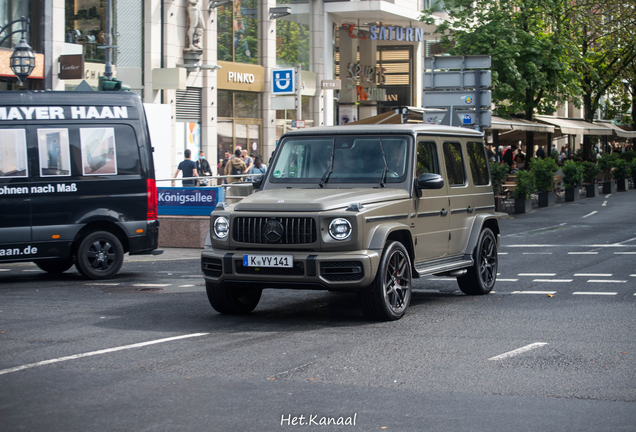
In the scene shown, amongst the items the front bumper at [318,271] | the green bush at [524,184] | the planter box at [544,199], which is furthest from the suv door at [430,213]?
the planter box at [544,199]

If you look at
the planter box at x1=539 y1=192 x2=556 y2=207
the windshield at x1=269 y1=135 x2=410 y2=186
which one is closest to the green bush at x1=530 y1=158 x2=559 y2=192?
the planter box at x1=539 y1=192 x2=556 y2=207

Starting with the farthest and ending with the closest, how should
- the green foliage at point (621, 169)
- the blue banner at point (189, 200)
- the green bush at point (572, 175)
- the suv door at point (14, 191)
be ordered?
the green foliage at point (621, 169) → the green bush at point (572, 175) → the blue banner at point (189, 200) → the suv door at point (14, 191)

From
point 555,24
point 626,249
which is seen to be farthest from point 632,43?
point 626,249

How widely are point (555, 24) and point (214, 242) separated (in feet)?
92.5

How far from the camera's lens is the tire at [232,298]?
8742 millimetres

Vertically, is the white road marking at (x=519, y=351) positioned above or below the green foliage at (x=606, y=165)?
below

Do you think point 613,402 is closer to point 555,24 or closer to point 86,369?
point 86,369

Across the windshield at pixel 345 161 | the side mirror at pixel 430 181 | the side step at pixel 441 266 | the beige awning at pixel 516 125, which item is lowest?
the side step at pixel 441 266

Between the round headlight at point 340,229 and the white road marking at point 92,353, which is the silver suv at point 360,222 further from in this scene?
the white road marking at point 92,353

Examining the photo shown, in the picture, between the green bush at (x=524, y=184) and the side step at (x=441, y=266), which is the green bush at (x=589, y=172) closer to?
the green bush at (x=524, y=184)

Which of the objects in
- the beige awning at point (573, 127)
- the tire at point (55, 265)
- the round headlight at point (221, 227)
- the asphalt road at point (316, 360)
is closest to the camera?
the asphalt road at point (316, 360)

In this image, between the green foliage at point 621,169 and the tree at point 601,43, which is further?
the green foliage at point 621,169

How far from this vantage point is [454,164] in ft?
33.6

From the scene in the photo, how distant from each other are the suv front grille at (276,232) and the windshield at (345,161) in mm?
1114
